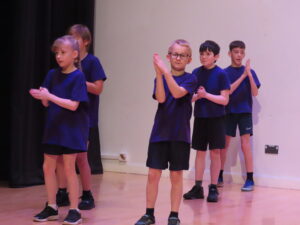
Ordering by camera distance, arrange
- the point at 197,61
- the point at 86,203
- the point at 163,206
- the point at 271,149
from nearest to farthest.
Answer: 1. the point at 86,203
2. the point at 163,206
3. the point at 271,149
4. the point at 197,61

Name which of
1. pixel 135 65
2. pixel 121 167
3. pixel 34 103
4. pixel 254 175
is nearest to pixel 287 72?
pixel 254 175

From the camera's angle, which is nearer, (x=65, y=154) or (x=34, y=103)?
(x=65, y=154)

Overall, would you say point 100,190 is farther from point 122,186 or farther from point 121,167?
point 121,167

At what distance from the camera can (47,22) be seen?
16.1ft

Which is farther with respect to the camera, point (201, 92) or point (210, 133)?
point (210, 133)

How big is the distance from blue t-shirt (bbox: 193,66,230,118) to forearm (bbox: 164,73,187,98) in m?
1.07

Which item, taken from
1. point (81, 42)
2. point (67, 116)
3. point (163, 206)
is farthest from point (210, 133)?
point (67, 116)

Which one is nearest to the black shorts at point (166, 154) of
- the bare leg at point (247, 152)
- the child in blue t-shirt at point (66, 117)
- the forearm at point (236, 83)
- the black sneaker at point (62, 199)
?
the child in blue t-shirt at point (66, 117)

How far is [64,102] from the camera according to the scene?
9.95ft

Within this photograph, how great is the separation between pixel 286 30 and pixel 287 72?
0.41 metres

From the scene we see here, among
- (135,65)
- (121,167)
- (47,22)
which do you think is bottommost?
(121,167)

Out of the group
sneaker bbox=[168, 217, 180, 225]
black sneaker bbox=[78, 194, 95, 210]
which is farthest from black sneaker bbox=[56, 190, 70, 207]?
sneaker bbox=[168, 217, 180, 225]

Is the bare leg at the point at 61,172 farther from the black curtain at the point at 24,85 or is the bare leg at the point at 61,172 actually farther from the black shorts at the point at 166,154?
the black curtain at the point at 24,85

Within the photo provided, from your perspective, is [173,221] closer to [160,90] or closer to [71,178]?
[71,178]
